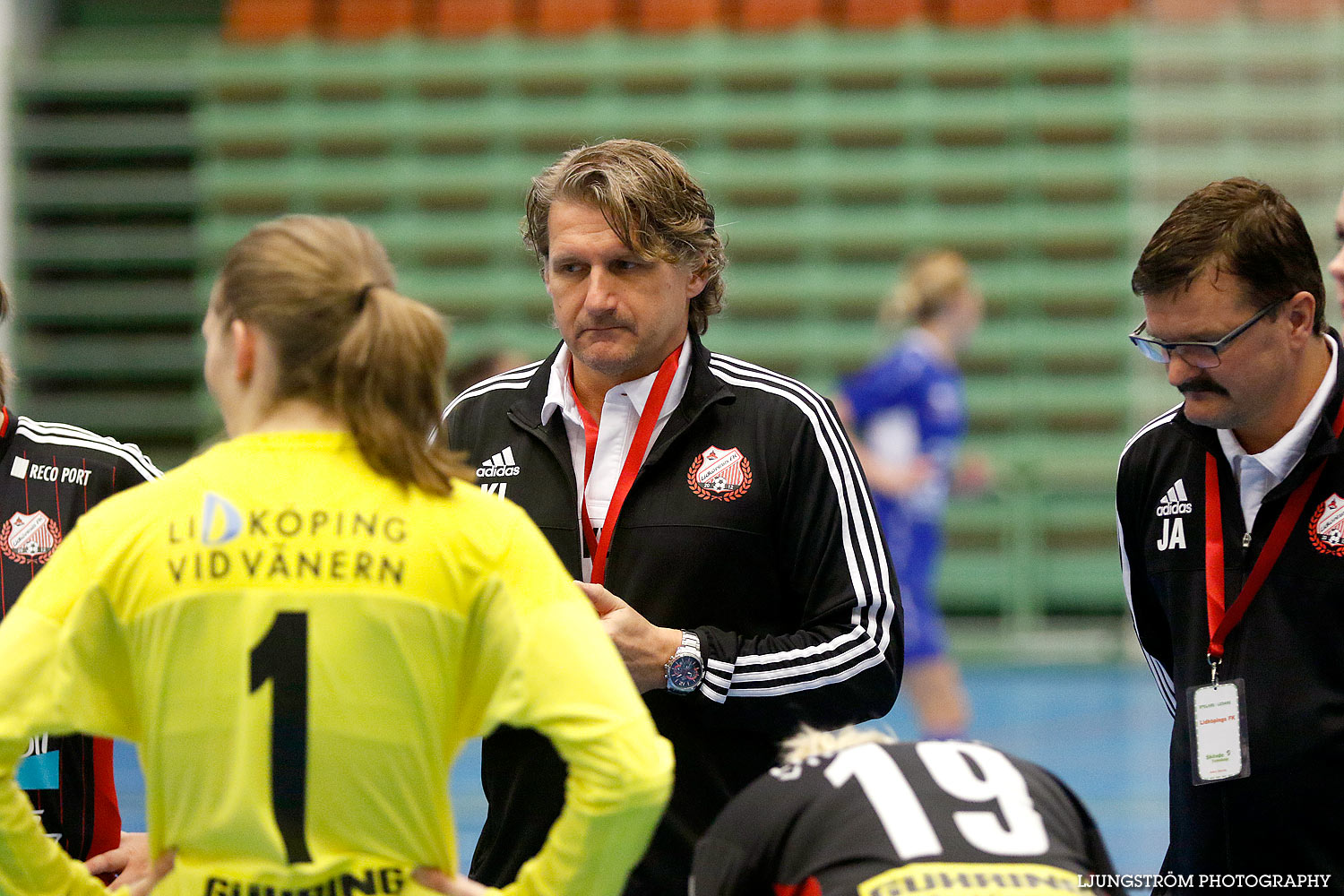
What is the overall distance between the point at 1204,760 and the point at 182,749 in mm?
1601

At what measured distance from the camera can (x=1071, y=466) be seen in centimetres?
985

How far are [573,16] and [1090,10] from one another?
3681mm

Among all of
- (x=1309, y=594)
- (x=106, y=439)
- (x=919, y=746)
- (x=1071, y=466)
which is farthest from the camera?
(x=1071, y=466)

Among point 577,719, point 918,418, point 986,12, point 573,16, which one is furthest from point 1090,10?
point 577,719

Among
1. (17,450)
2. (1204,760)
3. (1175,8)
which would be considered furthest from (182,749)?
(1175,8)

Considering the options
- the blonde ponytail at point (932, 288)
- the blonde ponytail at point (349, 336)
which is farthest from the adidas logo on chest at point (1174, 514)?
the blonde ponytail at point (932, 288)

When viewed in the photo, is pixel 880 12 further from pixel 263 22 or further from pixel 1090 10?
pixel 263 22

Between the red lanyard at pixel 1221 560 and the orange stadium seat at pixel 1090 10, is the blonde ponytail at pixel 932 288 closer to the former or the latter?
the orange stadium seat at pixel 1090 10

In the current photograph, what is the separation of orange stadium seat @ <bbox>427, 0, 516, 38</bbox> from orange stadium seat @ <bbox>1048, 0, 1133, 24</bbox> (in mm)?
3978

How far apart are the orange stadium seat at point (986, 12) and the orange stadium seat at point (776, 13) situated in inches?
39.8

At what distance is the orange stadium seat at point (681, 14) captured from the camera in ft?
33.9

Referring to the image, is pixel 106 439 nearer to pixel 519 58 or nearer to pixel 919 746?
pixel 919 746

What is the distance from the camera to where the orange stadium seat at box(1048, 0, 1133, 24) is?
10102 mm

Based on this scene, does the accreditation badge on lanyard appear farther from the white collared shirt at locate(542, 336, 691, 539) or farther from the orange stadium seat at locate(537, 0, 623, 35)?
the orange stadium seat at locate(537, 0, 623, 35)
